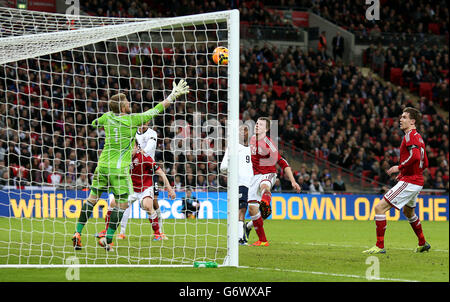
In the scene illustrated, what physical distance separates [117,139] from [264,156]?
286 cm

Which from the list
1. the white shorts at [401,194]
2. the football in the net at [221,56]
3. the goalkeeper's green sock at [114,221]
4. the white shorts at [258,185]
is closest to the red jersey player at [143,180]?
the white shorts at [258,185]

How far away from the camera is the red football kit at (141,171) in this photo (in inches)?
484

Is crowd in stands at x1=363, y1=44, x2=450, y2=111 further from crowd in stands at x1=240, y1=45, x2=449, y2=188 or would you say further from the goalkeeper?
the goalkeeper

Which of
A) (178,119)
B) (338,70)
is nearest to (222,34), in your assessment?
(338,70)

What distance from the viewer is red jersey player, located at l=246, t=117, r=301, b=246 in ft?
37.8

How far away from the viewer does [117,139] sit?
382 inches

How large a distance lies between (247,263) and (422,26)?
88.3ft

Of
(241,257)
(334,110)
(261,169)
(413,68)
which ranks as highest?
(261,169)

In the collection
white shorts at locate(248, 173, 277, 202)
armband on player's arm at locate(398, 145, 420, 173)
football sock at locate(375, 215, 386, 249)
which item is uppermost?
armband on player's arm at locate(398, 145, 420, 173)

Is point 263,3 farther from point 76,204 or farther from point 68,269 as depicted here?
point 68,269

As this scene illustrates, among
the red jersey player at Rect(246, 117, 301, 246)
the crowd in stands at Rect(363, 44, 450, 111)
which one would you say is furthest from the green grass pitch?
the crowd in stands at Rect(363, 44, 450, 111)

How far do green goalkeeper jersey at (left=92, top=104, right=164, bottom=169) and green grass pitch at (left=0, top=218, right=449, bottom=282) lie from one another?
1.24 meters

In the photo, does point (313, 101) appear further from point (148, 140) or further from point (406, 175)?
point (406, 175)

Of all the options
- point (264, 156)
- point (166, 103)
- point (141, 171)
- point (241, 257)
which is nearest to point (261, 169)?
point (264, 156)
